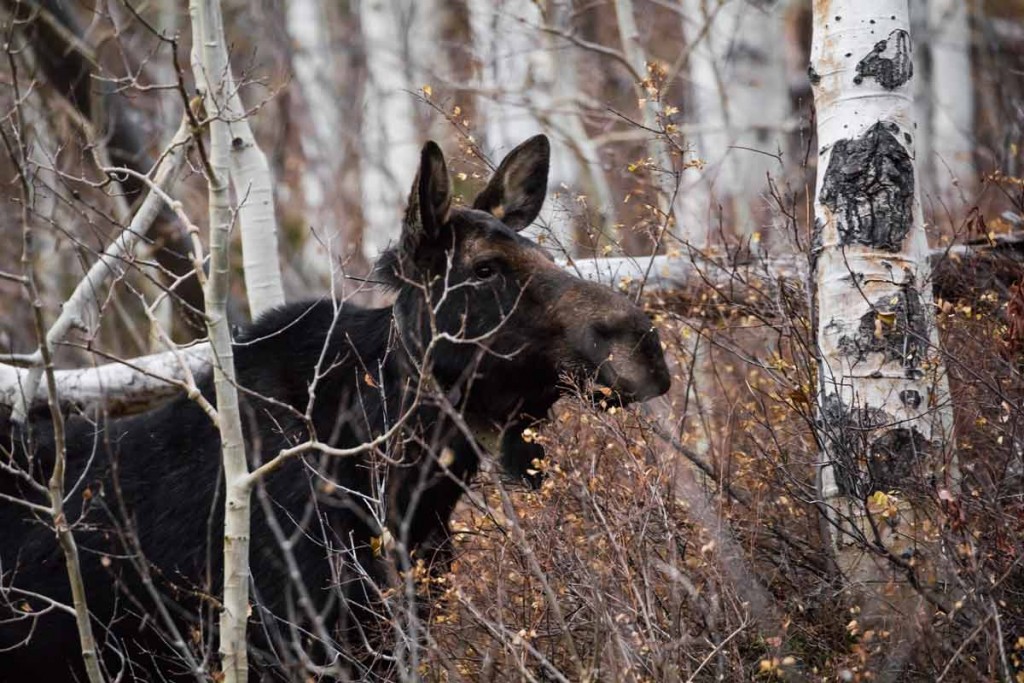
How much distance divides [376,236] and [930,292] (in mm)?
10855

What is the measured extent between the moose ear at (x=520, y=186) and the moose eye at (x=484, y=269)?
64 cm

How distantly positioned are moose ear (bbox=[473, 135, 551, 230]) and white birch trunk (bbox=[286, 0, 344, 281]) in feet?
40.7

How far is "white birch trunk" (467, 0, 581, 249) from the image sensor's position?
13664 millimetres

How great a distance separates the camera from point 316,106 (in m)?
20.1

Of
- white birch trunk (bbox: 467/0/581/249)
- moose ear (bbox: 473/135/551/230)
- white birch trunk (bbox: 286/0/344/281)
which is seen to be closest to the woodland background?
moose ear (bbox: 473/135/551/230)

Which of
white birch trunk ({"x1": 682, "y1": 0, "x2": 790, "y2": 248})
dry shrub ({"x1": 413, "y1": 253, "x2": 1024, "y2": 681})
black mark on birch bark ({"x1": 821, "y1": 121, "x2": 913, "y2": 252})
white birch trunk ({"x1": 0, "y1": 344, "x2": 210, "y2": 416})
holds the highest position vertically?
white birch trunk ({"x1": 682, "y1": 0, "x2": 790, "y2": 248})

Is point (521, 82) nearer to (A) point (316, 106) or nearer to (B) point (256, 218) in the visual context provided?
(A) point (316, 106)

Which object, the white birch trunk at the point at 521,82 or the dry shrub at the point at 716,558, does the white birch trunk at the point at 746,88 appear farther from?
the dry shrub at the point at 716,558

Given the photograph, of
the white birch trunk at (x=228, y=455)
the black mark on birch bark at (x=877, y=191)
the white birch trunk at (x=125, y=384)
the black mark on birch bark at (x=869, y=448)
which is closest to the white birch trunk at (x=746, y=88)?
the white birch trunk at (x=125, y=384)

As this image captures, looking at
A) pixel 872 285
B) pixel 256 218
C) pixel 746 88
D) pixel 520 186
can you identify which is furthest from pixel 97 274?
pixel 746 88

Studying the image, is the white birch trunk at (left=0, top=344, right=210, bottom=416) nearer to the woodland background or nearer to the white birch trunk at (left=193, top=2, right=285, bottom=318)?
the woodland background

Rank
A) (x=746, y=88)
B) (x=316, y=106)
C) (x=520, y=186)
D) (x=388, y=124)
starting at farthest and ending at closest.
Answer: (x=316, y=106), (x=388, y=124), (x=746, y=88), (x=520, y=186)

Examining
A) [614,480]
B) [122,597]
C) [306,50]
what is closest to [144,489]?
[122,597]

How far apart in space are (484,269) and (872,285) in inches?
68.1
